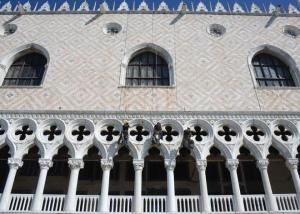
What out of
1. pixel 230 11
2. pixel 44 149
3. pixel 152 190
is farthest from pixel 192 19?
pixel 44 149

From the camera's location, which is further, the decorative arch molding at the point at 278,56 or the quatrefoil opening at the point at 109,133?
the decorative arch molding at the point at 278,56

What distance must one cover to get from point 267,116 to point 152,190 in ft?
13.1

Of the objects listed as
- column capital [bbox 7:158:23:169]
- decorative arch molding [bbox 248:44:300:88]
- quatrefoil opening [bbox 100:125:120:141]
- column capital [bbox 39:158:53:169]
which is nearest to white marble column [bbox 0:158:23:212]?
column capital [bbox 7:158:23:169]

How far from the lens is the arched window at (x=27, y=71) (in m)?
10.7

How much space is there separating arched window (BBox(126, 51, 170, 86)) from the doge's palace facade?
1.8 inches

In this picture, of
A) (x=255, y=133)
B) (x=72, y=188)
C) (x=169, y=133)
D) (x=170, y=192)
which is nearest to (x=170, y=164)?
(x=170, y=192)

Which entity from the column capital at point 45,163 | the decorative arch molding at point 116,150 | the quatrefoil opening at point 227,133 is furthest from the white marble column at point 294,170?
the column capital at point 45,163

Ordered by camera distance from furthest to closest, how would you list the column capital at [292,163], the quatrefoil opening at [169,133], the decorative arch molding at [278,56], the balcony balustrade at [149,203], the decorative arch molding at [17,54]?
the decorative arch molding at [17,54]
the decorative arch molding at [278,56]
the quatrefoil opening at [169,133]
the column capital at [292,163]
the balcony balustrade at [149,203]

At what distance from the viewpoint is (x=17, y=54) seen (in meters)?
11.4

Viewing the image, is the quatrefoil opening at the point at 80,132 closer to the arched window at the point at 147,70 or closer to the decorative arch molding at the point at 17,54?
the arched window at the point at 147,70

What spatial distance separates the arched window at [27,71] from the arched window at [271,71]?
6876mm

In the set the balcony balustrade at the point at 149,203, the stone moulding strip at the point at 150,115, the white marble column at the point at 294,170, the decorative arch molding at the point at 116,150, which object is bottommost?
the balcony balustrade at the point at 149,203

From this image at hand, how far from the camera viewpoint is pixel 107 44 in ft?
37.5

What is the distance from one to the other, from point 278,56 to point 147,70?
4392mm
